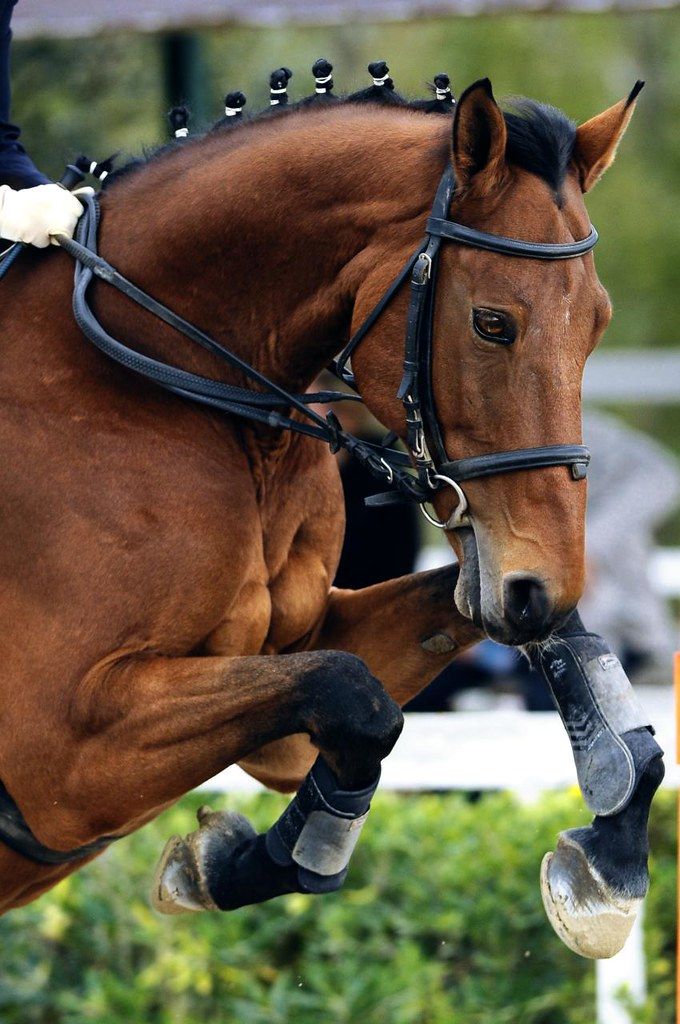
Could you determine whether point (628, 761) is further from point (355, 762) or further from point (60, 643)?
point (60, 643)

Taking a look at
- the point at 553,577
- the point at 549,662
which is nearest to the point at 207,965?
the point at 549,662

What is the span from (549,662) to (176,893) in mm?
941

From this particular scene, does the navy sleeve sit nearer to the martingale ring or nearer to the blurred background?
the blurred background

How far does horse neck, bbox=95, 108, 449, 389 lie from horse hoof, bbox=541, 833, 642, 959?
3.64ft

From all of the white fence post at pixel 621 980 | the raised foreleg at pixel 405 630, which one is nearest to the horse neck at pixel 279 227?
the raised foreleg at pixel 405 630

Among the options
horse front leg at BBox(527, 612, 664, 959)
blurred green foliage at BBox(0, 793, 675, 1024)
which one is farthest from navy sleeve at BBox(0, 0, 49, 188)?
blurred green foliage at BBox(0, 793, 675, 1024)

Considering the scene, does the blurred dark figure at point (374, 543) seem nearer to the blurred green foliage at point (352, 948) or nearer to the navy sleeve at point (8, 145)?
the blurred green foliage at point (352, 948)

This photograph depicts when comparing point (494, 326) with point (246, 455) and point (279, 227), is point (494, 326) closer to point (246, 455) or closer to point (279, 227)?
point (279, 227)

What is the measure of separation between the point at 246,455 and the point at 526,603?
0.76m

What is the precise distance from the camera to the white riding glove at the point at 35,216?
3.25 metres

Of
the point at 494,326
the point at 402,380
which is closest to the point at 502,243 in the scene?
the point at 494,326

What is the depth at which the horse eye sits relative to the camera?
2.80m

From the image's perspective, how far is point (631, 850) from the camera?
2.96 metres

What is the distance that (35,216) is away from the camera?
10.6 ft
